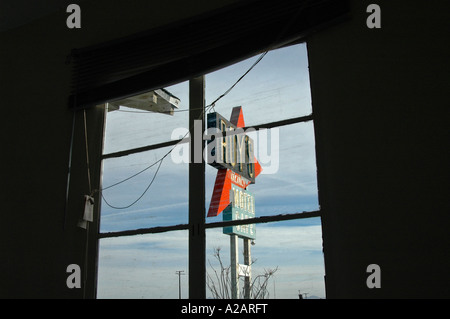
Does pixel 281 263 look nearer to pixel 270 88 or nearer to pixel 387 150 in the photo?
pixel 387 150

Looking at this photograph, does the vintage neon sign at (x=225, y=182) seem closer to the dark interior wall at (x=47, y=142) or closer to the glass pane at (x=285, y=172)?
the glass pane at (x=285, y=172)

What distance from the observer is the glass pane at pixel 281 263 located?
6.45ft

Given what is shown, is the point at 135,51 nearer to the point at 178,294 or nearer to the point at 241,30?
the point at 241,30

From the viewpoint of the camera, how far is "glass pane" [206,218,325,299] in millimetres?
1966

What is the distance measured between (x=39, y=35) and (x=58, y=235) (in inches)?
57.4

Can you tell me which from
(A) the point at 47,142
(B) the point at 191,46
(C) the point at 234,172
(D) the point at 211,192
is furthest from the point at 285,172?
(A) the point at 47,142

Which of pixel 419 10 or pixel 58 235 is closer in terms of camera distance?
pixel 419 10

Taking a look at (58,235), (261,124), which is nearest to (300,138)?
(261,124)

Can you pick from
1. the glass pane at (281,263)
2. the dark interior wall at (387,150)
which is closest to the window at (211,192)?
the glass pane at (281,263)

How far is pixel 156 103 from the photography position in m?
2.62

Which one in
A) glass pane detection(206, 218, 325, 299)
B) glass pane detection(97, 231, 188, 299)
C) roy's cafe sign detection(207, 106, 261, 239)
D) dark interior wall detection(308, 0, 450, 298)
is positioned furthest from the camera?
glass pane detection(97, 231, 188, 299)

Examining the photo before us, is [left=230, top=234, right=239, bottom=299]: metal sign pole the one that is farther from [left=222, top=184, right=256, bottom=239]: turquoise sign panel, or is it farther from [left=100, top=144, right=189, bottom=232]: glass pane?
[left=100, top=144, right=189, bottom=232]: glass pane

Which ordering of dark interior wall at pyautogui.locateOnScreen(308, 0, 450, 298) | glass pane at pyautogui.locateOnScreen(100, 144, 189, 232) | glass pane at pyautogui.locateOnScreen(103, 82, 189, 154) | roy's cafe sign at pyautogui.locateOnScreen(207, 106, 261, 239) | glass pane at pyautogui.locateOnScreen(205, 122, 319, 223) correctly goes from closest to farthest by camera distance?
dark interior wall at pyautogui.locateOnScreen(308, 0, 450, 298) → glass pane at pyautogui.locateOnScreen(205, 122, 319, 223) → roy's cafe sign at pyautogui.locateOnScreen(207, 106, 261, 239) → glass pane at pyautogui.locateOnScreen(100, 144, 189, 232) → glass pane at pyautogui.locateOnScreen(103, 82, 189, 154)

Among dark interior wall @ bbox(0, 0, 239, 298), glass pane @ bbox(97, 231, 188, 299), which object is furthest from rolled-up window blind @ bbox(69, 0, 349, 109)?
glass pane @ bbox(97, 231, 188, 299)
